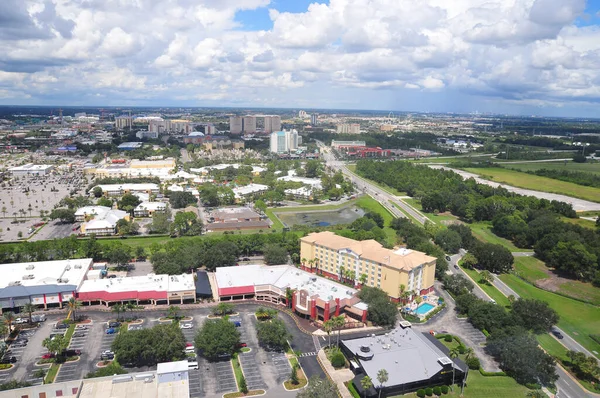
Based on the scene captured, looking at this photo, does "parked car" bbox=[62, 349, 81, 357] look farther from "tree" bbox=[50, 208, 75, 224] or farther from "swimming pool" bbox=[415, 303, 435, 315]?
"tree" bbox=[50, 208, 75, 224]

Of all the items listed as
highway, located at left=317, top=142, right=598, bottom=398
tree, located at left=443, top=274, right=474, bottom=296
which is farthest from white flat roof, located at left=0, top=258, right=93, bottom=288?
highway, located at left=317, top=142, right=598, bottom=398

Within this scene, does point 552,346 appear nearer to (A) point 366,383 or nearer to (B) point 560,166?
(A) point 366,383

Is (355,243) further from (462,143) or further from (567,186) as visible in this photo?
(462,143)

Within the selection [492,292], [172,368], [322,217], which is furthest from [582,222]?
[172,368]

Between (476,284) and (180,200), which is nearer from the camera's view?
(476,284)

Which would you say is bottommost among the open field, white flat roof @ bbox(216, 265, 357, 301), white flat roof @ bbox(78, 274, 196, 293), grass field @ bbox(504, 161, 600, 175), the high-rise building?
the open field

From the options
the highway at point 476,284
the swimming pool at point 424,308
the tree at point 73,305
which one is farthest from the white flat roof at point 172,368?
the highway at point 476,284

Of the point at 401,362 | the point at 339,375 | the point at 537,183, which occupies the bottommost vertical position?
the point at 339,375
